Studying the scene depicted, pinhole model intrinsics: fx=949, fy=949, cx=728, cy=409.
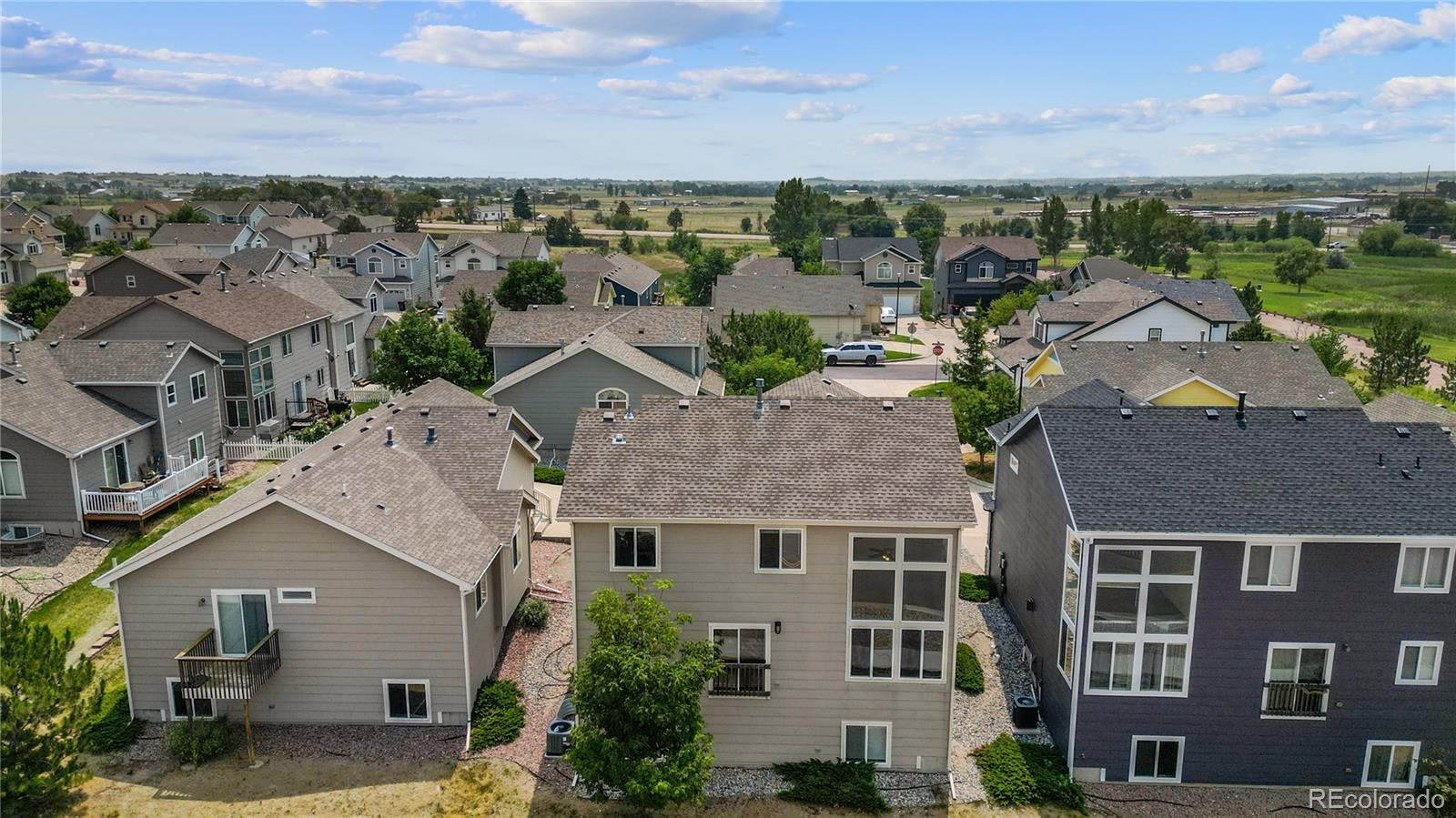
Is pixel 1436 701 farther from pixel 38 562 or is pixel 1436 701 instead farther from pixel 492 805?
pixel 38 562

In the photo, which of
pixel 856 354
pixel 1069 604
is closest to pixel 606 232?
pixel 856 354

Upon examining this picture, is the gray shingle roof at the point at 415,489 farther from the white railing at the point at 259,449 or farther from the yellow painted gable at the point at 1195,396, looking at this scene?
the yellow painted gable at the point at 1195,396

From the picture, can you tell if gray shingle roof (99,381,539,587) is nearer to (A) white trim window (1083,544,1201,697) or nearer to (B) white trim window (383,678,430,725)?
(B) white trim window (383,678,430,725)

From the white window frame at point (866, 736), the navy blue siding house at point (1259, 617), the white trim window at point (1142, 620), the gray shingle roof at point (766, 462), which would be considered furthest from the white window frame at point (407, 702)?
the white trim window at point (1142, 620)

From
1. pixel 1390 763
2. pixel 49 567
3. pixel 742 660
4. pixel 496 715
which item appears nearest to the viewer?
pixel 1390 763

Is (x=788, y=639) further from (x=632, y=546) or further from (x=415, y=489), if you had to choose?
(x=415, y=489)
